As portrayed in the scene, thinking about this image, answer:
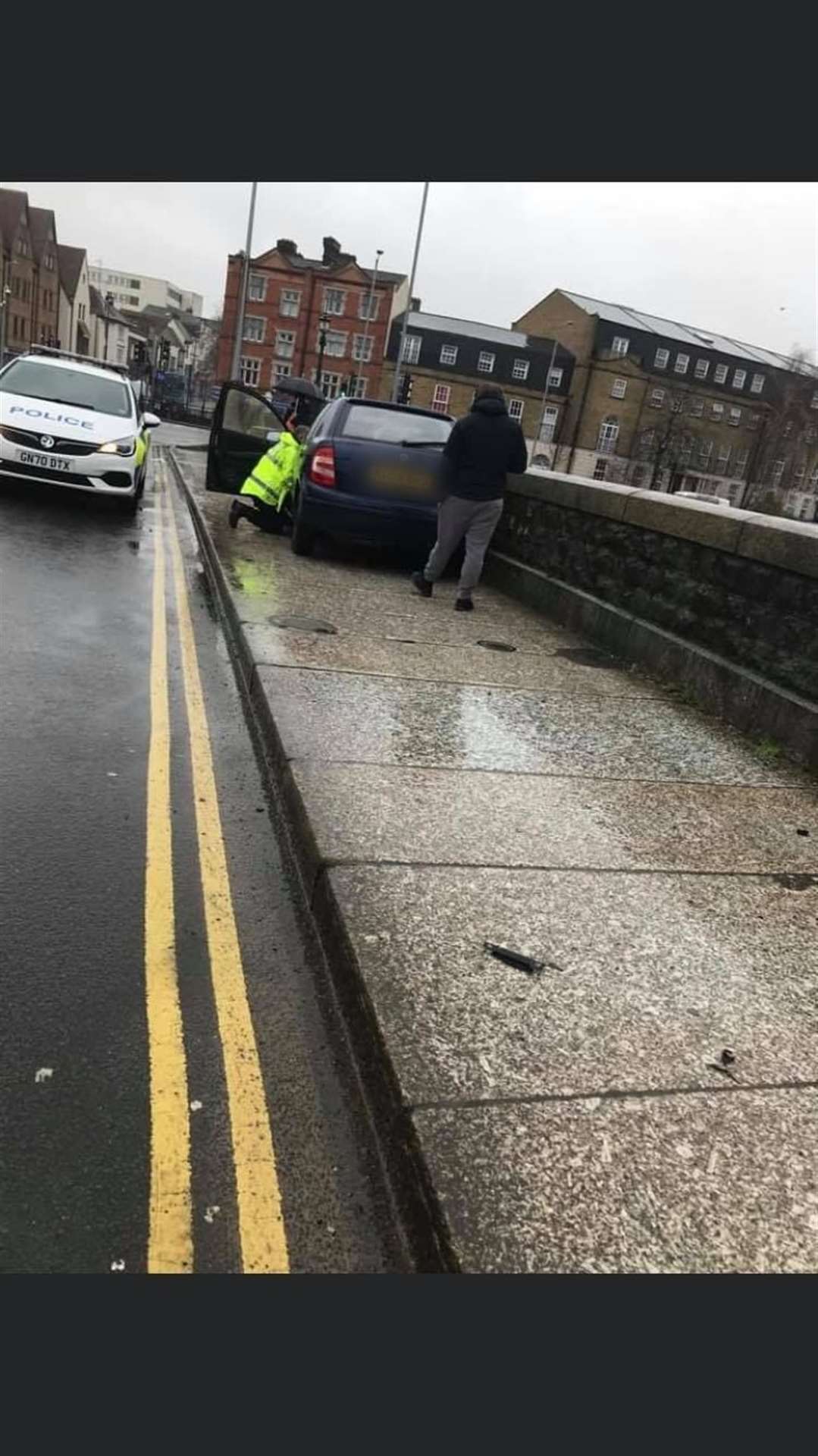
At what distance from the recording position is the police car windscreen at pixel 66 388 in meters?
11.0

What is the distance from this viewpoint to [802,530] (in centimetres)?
536

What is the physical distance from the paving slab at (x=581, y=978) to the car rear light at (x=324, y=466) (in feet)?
21.4

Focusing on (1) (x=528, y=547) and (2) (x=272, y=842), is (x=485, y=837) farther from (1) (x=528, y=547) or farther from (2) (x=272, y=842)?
(1) (x=528, y=547)

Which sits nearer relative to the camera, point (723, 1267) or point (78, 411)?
point (723, 1267)

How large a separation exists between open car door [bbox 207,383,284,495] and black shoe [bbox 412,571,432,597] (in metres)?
4.17

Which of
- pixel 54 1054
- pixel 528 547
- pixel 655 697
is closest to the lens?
pixel 54 1054

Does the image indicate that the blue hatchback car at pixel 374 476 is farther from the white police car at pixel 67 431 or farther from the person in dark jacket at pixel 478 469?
the white police car at pixel 67 431

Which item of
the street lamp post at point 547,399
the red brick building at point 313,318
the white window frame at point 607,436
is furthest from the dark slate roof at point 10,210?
the white window frame at point 607,436

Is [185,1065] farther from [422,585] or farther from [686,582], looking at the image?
[422,585]

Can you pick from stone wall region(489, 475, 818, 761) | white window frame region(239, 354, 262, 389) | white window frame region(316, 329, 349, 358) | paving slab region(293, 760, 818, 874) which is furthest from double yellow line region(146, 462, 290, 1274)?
white window frame region(239, 354, 262, 389)

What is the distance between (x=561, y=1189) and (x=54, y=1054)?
4.54ft

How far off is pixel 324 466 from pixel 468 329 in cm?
7402

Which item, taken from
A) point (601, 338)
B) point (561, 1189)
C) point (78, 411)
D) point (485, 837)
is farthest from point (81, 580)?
point (601, 338)

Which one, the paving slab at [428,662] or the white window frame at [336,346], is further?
the white window frame at [336,346]
